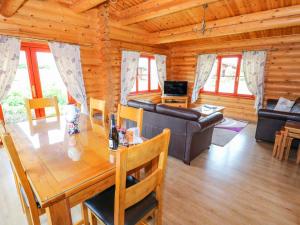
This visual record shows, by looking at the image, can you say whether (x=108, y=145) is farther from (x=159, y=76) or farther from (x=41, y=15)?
(x=159, y=76)

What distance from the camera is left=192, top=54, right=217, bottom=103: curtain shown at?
550 cm

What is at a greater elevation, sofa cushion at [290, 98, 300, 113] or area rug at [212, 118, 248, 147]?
sofa cushion at [290, 98, 300, 113]

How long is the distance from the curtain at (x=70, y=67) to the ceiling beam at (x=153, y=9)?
58.4 inches

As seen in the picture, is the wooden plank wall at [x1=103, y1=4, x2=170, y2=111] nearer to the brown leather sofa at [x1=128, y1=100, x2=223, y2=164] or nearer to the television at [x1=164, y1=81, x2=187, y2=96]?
the television at [x1=164, y1=81, x2=187, y2=96]

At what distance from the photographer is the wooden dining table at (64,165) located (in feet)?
2.93

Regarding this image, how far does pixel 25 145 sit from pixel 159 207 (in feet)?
3.90

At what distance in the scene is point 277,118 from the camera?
3178mm

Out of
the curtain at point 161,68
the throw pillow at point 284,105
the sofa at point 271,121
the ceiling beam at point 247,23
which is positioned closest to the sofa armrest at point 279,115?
the sofa at point 271,121

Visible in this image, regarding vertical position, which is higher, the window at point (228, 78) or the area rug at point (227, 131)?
the window at point (228, 78)

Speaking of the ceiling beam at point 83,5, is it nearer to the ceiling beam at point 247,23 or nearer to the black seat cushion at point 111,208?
the ceiling beam at point 247,23

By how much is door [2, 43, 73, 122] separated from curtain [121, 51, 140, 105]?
1663 mm

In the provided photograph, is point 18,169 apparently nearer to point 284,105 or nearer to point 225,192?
point 225,192

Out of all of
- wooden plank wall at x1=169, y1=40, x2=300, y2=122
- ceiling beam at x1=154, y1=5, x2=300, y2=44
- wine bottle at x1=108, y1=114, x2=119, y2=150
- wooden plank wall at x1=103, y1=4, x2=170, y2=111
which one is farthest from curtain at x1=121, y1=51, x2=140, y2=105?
wine bottle at x1=108, y1=114, x2=119, y2=150

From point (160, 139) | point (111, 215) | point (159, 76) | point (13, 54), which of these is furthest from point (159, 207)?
point (159, 76)
